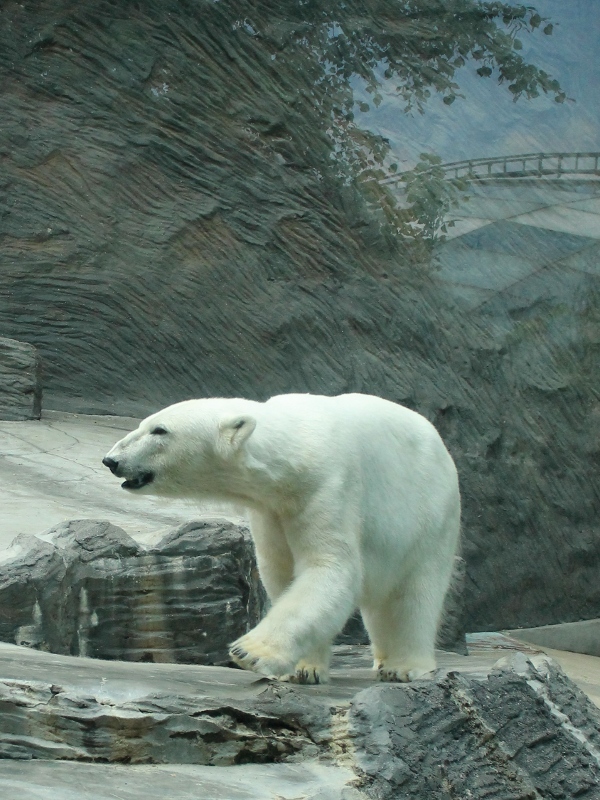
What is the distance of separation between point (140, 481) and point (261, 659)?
772 millimetres

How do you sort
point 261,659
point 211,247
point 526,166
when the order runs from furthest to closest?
point 526,166, point 211,247, point 261,659

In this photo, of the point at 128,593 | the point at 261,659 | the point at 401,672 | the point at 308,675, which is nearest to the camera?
the point at 261,659

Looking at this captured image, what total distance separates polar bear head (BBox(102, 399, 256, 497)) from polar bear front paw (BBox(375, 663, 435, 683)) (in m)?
1.03

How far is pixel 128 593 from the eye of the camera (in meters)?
4.18

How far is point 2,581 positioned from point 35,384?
4.54m

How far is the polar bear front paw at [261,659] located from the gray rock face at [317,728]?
61mm

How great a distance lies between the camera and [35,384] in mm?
8133

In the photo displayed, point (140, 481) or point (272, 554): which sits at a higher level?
point (140, 481)

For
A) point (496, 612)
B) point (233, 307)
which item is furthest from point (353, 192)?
point (496, 612)

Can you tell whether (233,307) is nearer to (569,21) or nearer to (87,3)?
(87,3)

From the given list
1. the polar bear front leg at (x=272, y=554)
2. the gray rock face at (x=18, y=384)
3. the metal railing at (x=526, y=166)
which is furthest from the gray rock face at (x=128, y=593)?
the metal railing at (x=526, y=166)

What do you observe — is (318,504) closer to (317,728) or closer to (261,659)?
(261,659)

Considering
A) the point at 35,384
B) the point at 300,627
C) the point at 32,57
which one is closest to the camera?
the point at 300,627

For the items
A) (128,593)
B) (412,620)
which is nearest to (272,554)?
(412,620)
